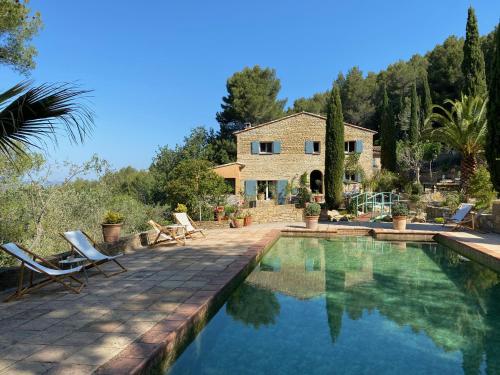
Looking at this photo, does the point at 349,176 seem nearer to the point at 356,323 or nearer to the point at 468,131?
the point at 468,131

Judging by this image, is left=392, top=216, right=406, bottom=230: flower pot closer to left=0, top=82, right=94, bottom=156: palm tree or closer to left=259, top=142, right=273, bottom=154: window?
left=0, top=82, right=94, bottom=156: palm tree

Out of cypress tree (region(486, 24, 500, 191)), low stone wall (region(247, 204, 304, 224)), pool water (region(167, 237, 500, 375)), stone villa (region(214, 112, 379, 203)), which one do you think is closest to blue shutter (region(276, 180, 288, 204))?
stone villa (region(214, 112, 379, 203))

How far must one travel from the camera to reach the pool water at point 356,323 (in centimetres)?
347

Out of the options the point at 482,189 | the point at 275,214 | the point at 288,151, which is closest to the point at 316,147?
the point at 288,151

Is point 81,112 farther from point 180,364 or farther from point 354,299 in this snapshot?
point 354,299

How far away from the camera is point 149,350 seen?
3.04m

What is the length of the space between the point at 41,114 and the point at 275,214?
521 inches

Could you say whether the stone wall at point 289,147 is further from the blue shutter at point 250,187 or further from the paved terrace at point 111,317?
the paved terrace at point 111,317

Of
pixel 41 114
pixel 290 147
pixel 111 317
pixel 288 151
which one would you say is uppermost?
pixel 290 147

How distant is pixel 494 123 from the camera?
8914 millimetres

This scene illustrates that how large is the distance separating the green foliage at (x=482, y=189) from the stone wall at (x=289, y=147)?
1174 centimetres

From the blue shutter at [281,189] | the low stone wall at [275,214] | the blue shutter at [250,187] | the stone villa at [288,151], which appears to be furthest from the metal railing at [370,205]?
the blue shutter at [250,187]

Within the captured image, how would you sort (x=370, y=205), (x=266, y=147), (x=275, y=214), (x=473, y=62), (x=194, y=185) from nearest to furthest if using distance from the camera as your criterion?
(x=194, y=185), (x=275, y=214), (x=370, y=205), (x=473, y=62), (x=266, y=147)

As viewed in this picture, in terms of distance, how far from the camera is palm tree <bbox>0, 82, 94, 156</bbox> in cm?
302
